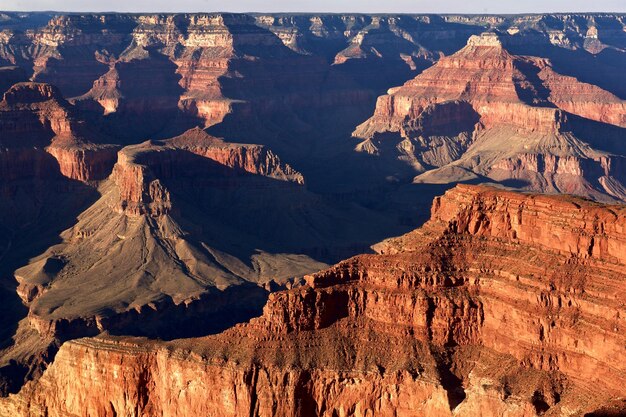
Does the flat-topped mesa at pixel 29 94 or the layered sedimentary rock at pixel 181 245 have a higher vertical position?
the flat-topped mesa at pixel 29 94

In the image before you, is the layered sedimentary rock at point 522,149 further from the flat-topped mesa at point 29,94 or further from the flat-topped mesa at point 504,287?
the flat-topped mesa at point 504,287

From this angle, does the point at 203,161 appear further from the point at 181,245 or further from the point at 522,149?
the point at 522,149

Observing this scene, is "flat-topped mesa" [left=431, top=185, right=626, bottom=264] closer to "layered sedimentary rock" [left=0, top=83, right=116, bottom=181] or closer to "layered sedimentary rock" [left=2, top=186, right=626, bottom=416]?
"layered sedimentary rock" [left=2, top=186, right=626, bottom=416]

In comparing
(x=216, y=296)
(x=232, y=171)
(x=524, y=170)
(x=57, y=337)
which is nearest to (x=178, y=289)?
(x=216, y=296)

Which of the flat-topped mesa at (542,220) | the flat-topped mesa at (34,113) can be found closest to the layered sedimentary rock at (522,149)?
the flat-topped mesa at (34,113)

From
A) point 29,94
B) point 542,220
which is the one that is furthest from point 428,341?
point 29,94
